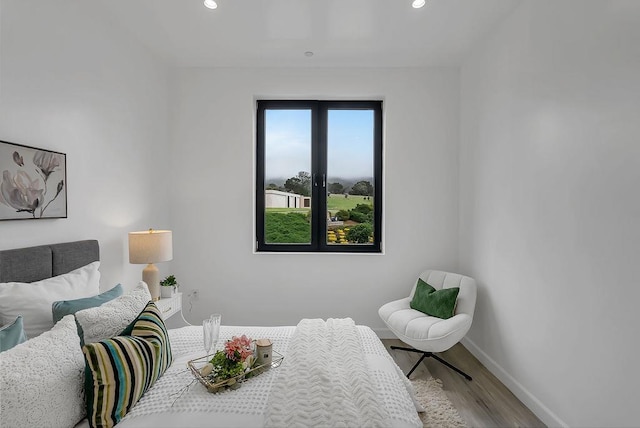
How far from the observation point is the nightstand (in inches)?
109

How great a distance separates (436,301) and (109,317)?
7.89 ft

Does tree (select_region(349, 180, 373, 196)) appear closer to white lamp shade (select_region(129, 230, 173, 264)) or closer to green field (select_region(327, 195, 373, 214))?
green field (select_region(327, 195, 373, 214))

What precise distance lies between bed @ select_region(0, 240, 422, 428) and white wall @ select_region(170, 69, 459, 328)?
1.71 meters

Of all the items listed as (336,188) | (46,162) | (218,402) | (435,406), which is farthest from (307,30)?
(435,406)

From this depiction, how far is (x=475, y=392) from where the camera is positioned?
2.52m

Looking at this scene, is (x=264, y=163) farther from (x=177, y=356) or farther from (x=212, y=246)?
(x=177, y=356)

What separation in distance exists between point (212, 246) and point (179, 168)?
0.89 metres

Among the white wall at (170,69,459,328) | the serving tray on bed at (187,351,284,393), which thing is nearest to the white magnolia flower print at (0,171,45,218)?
the serving tray on bed at (187,351,284,393)

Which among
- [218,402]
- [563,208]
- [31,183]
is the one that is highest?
[31,183]

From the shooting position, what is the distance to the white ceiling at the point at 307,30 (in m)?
2.50

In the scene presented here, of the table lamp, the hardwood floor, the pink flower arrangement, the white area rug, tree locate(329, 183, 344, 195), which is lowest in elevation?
the hardwood floor

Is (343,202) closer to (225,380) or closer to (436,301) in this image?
(436,301)

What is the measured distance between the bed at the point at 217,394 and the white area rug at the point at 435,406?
0.69 meters

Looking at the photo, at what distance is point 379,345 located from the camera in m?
2.02
